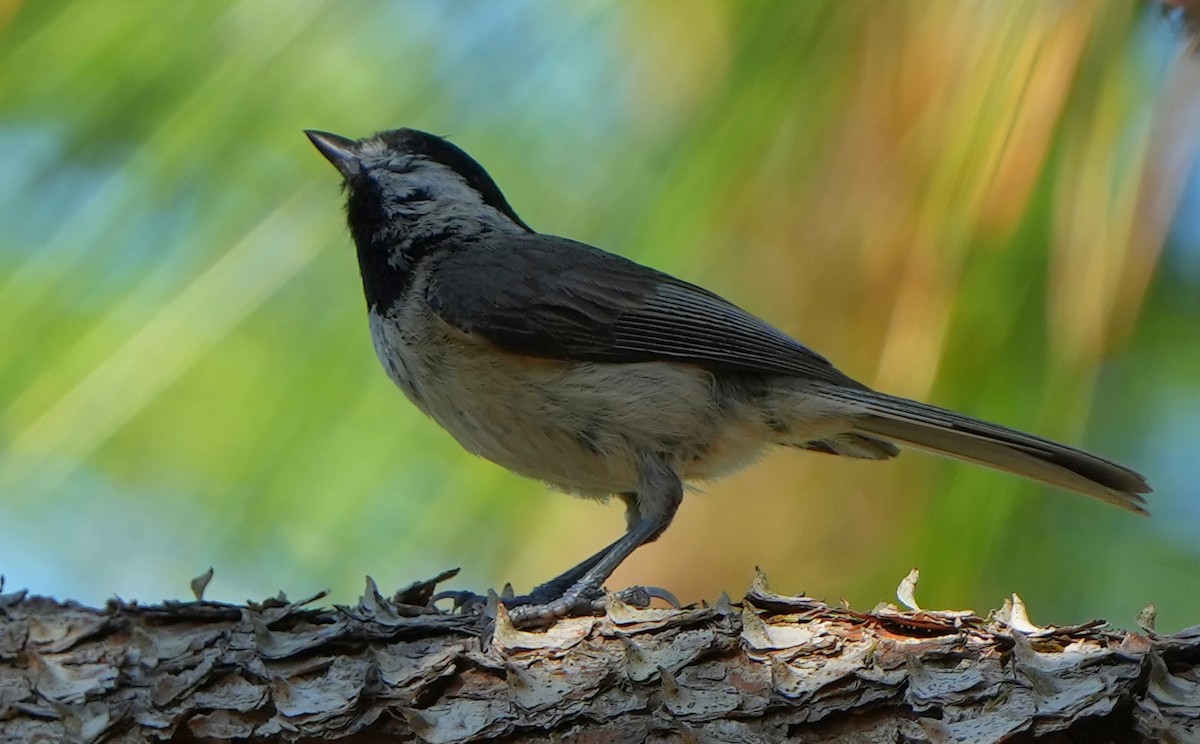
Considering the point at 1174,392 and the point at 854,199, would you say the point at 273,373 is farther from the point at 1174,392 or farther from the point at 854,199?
the point at 1174,392

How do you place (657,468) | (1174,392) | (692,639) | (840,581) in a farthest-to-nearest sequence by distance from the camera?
1. (657,468)
2. (840,581)
3. (1174,392)
4. (692,639)

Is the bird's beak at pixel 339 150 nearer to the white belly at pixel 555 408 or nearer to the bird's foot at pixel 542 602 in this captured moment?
the white belly at pixel 555 408

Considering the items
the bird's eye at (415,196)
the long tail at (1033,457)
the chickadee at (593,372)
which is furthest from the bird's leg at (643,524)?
the bird's eye at (415,196)

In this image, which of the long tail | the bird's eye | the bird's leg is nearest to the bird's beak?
the bird's eye

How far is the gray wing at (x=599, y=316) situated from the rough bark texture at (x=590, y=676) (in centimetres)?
86

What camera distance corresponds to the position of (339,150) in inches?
101

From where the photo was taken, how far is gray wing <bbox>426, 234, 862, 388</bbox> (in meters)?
2.57

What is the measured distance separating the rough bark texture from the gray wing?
86cm

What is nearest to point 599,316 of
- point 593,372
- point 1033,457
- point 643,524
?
point 593,372

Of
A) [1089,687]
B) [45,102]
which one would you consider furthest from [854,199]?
[45,102]

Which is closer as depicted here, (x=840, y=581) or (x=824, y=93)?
(x=824, y=93)

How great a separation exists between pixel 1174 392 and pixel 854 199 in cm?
66

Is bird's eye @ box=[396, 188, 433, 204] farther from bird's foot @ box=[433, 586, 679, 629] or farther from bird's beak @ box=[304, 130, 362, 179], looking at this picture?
bird's foot @ box=[433, 586, 679, 629]

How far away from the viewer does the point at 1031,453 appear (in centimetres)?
212
